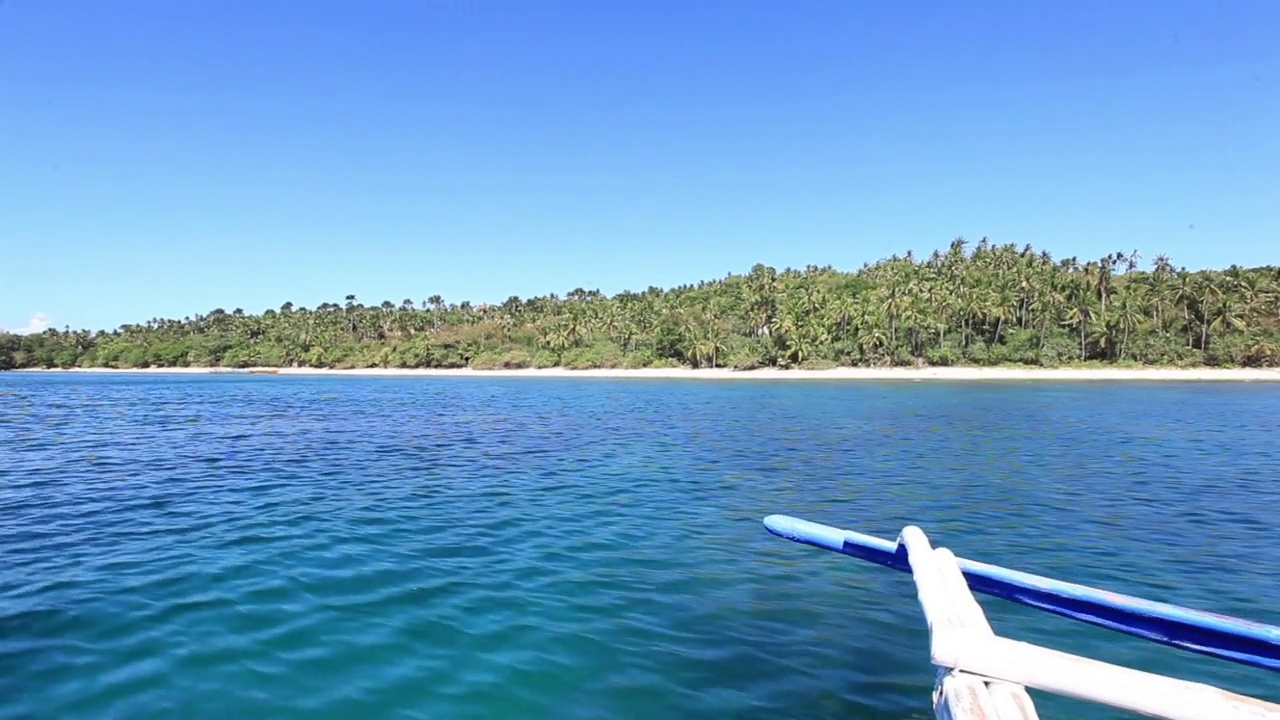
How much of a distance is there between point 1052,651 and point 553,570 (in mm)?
8699

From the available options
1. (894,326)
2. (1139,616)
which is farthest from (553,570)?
(894,326)

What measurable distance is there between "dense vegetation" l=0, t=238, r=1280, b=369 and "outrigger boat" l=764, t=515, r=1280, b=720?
11611 centimetres

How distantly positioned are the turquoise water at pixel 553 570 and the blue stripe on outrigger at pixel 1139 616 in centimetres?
172

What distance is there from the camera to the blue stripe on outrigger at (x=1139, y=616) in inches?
192

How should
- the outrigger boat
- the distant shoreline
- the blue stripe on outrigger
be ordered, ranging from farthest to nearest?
the distant shoreline < the blue stripe on outrigger < the outrigger boat

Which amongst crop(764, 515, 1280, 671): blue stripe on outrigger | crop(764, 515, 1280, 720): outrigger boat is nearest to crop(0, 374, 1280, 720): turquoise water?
crop(764, 515, 1280, 671): blue stripe on outrigger

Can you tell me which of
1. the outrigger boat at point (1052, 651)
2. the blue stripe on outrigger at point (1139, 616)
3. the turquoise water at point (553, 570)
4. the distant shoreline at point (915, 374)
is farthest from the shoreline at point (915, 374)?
the outrigger boat at point (1052, 651)

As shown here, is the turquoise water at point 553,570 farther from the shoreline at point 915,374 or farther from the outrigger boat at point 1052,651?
the shoreline at point 915,374

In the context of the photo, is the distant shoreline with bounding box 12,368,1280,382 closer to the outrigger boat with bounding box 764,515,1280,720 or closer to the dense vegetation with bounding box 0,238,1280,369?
the dense vegetation with bounding box 0,238,1280,369

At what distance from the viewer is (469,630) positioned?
874 centimetres

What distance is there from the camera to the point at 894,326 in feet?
394

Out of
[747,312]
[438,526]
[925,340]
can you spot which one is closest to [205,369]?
[747,312]

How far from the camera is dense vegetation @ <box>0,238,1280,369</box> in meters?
111

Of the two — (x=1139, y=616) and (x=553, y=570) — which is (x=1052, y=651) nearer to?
(x=1139, y=616)
